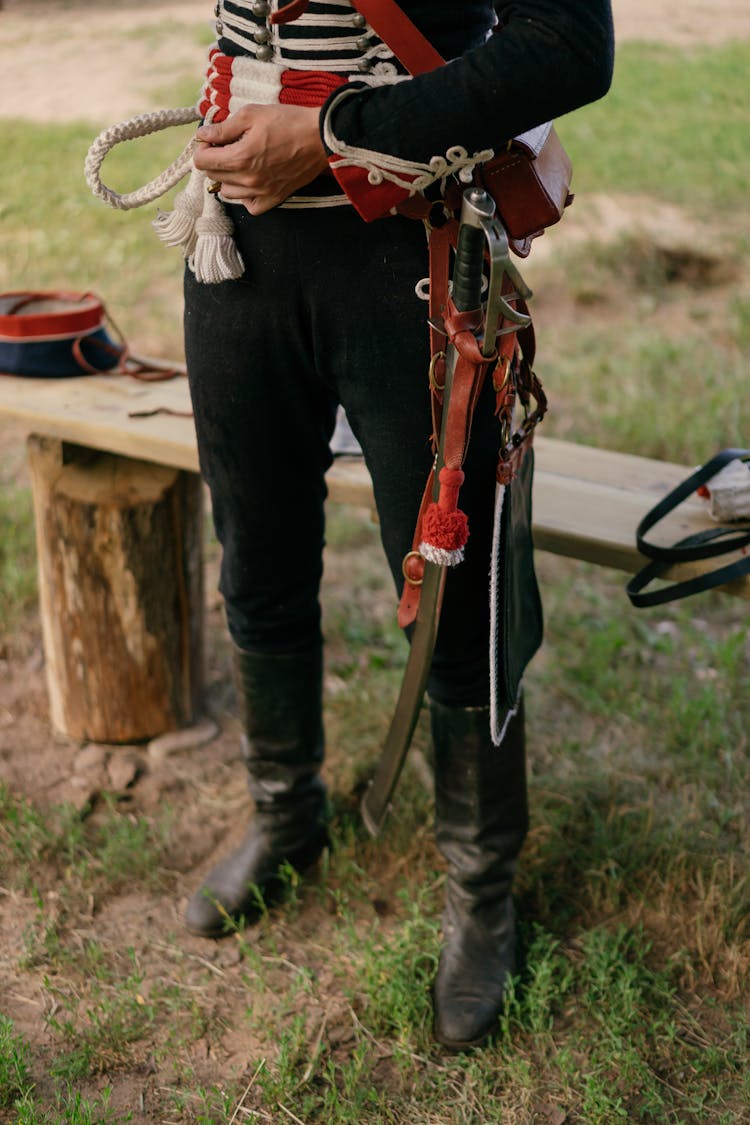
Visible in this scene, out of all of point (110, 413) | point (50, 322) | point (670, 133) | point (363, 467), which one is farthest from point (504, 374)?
point (670, 133)

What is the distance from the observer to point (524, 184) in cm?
171

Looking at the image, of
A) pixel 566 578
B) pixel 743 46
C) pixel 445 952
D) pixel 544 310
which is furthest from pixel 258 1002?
pixel 743 46

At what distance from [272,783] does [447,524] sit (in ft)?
3.02

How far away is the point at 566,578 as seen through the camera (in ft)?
12.3

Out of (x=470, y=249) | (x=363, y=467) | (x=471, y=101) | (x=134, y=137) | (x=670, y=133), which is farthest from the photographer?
(x=670, y=133)

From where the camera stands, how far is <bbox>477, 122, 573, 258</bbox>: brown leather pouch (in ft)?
5.58

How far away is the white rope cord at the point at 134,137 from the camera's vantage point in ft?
6.16

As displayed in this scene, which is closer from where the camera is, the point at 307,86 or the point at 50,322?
the point at 307,86

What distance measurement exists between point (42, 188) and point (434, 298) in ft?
18.4

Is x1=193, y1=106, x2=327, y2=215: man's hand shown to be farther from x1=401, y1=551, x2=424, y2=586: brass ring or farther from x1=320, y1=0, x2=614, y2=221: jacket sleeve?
x1=401, y1=551, x2=424, y2=586: brass ring

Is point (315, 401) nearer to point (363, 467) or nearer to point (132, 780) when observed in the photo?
point (363, 467)

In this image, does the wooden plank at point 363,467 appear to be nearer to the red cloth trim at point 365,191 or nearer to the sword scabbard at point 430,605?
the sword scabbard at point 430,605

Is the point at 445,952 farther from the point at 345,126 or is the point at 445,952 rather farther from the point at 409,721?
the point at 345,126

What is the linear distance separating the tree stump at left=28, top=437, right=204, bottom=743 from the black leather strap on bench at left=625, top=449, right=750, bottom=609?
114 cm
